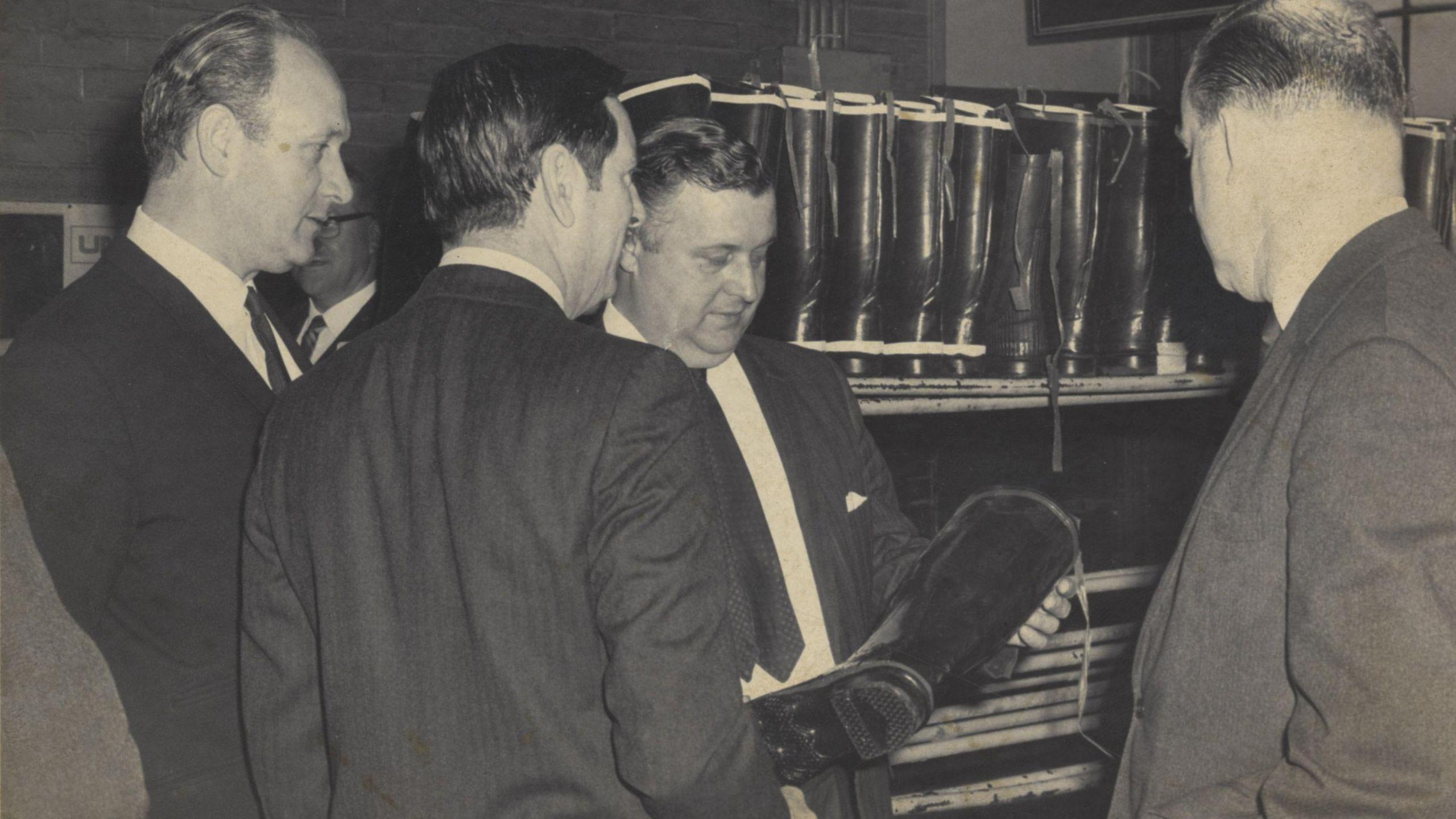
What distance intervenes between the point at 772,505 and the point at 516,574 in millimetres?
805

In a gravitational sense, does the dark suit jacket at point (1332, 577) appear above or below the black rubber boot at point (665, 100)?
below

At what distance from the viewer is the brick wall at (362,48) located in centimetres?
349

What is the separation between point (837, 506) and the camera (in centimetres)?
192

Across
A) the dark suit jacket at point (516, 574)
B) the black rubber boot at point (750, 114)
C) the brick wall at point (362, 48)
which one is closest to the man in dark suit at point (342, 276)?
the brick wall at point (362, 48)

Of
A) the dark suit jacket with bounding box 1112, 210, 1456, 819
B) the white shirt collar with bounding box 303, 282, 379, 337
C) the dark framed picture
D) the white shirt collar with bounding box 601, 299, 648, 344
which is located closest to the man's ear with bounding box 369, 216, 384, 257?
the white shirt collar with bounding box 303, 282, 379, 337

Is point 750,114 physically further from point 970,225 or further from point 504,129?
point 504,129

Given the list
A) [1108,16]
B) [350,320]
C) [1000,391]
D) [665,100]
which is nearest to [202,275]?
[665,100]

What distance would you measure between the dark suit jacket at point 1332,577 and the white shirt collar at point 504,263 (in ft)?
2.39

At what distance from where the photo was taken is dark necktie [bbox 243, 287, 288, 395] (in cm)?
161

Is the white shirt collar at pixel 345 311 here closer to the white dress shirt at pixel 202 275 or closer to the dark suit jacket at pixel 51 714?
the white dress shirt at pixel 202 275

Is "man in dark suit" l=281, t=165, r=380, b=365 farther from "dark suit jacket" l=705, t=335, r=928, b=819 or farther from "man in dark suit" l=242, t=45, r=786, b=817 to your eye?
"man in dark suit" l=242, t=45, r=786, b=817

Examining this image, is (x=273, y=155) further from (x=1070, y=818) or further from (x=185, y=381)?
(x=1070, y=818)

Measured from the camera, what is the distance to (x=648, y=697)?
1094 millimetres

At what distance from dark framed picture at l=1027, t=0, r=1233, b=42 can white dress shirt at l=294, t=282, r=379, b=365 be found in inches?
103
